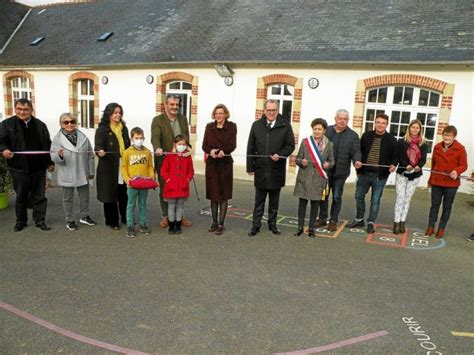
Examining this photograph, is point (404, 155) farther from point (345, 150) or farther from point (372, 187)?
point (345, 150)

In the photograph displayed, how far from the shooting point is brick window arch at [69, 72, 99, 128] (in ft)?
51.9

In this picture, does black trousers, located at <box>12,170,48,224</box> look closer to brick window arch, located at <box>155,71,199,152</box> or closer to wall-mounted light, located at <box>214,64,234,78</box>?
wall-mounted light, located at <box>214,64,234,78</box>

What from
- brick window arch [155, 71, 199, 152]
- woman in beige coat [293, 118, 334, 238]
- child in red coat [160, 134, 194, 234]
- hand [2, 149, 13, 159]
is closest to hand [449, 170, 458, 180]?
woman in beige coat [293, 118, 334, 238]

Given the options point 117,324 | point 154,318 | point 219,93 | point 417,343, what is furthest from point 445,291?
point 219,93

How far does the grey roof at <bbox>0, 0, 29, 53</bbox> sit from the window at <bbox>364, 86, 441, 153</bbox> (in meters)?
17.5

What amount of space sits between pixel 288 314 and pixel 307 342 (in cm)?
46

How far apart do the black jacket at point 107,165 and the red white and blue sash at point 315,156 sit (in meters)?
2.87

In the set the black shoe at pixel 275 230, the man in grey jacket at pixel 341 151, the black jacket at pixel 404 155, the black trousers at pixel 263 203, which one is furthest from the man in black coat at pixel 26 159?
the black jacket at pixel 404 155

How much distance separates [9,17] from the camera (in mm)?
20484

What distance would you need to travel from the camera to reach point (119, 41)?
15836mm

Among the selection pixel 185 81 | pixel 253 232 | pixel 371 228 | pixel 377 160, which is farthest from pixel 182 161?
pixel 185 81

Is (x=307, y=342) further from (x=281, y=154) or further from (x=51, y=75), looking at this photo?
(x=51, y=75)

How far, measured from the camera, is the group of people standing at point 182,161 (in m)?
5.72

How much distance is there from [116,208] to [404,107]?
8.31 meters
